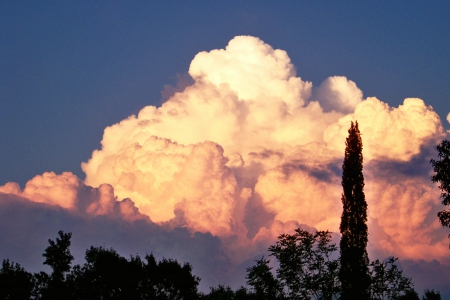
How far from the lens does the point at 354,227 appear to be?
2830 inches

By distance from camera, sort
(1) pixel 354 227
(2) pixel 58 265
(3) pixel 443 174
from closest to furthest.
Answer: (3) pixel 443 174, (1) pixel 354 227, (2) pixel 58 265

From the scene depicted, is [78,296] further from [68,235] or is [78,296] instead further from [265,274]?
[265,274]

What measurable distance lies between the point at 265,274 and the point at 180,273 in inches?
1468

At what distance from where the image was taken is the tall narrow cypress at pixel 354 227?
2717 inches

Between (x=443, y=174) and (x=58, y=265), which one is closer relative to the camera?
(x=443, y=174)

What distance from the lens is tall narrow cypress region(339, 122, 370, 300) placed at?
226 feet

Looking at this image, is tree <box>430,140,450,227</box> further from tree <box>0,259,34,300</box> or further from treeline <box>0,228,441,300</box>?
tree <box>0,259,34,300</box>

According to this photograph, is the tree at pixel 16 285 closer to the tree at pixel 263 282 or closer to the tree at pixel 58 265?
the tree at pixel 58 265

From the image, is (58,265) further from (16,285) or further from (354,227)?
(354,227)

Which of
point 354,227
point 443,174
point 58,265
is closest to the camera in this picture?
point 443,174

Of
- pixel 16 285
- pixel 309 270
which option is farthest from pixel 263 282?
pixel 16 285

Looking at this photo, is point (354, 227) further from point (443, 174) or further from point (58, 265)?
point (58, 265)

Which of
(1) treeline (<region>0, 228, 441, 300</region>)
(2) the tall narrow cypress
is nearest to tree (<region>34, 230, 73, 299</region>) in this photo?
(1) treeline (<region>0, 228, 441, 300</region>)

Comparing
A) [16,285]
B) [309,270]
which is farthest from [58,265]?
[309,270]
